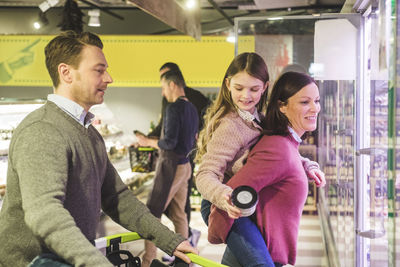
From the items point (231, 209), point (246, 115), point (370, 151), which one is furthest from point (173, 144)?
point (231, 209)

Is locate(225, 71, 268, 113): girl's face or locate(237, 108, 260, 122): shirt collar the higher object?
locate(225, 71, 268, 113): girl's face

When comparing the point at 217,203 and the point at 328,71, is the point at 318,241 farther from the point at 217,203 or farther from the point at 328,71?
the point at 217,203

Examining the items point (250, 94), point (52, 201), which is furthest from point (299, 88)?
point (52, 201)

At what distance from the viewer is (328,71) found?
332cm

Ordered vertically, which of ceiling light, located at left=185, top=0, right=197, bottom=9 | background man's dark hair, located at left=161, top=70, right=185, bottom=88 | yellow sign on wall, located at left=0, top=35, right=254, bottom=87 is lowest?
background man's dark hair, located at left=161, top=70, right=185, bottom=88

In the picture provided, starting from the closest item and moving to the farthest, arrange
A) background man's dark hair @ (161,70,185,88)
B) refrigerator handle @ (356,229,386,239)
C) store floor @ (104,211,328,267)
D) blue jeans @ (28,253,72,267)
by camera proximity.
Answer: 1. blue jeans @ (28,253,72,267)
2. refrigerator handle @ (356,229,386,239)
3. background man's dark hair @ (161,70,185,88)
4. store floor @ (104,211,328,267)

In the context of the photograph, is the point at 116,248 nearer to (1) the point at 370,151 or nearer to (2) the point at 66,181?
(2) the point at 66,181

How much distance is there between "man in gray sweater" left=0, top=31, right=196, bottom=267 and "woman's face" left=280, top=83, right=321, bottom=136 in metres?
0.74

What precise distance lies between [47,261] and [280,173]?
98cm

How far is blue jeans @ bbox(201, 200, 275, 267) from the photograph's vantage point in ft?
7.75

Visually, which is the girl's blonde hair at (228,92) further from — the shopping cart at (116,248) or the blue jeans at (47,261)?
the blue jeans at (47,261)

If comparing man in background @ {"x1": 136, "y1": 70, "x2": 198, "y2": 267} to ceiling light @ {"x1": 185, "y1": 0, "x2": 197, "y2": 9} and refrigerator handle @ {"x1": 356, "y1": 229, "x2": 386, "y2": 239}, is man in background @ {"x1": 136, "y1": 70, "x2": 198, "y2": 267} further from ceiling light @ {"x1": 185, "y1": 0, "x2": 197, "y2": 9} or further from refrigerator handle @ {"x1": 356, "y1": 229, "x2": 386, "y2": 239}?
refrigerator handle @ {"x1": 356, "y1": 229, "x2": 386, "y2": 239}

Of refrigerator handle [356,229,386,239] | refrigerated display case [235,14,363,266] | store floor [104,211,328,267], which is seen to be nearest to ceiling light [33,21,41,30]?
store floor [104,211,328,267]

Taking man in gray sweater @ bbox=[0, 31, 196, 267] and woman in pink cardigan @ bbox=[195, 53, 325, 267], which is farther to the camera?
woman in pink cardigan @ bbox=[195, 53, 325, 267]
